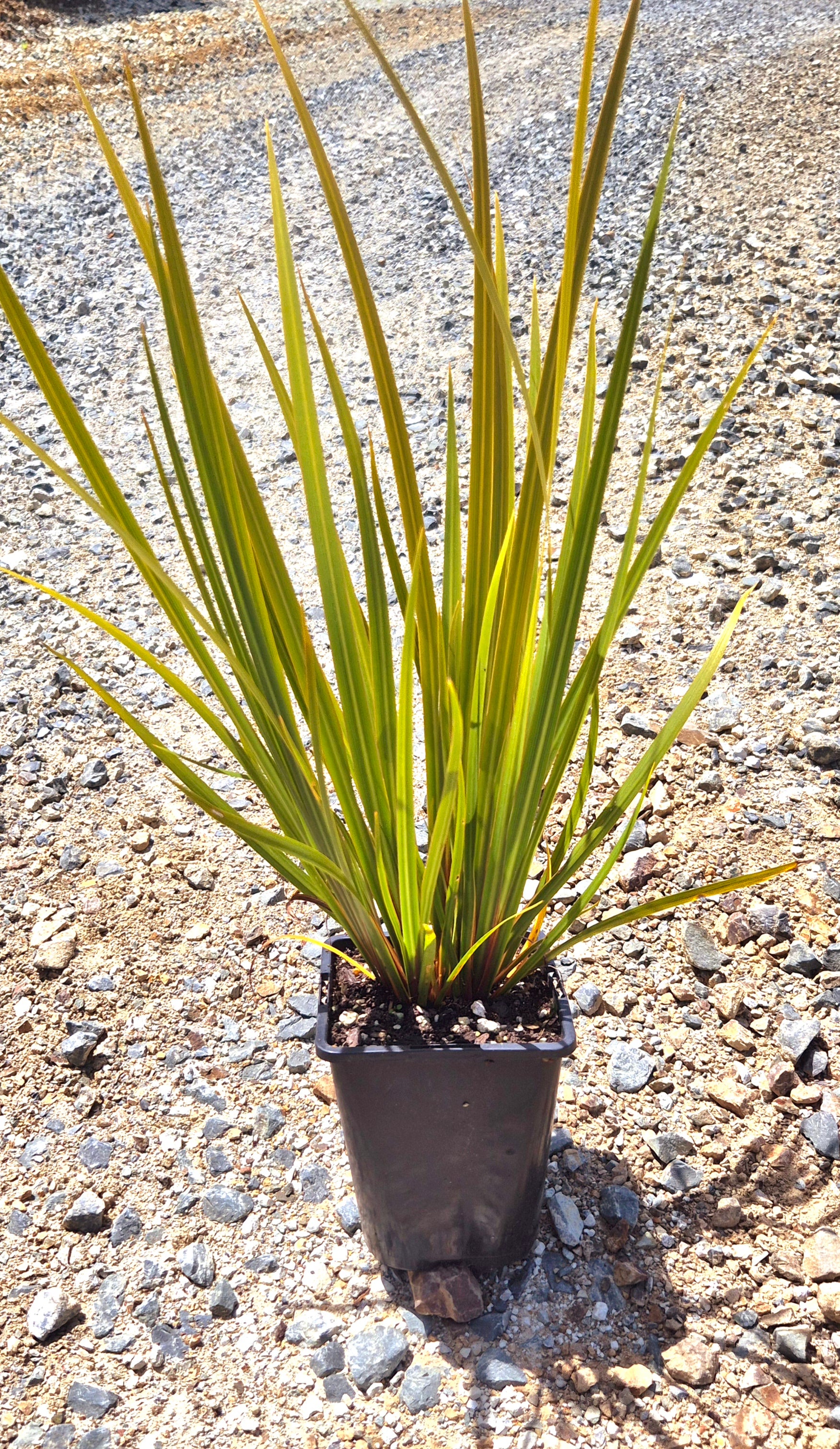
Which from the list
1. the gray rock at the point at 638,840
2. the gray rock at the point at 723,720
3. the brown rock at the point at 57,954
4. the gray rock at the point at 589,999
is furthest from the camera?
the gray rock at the point at 723,720

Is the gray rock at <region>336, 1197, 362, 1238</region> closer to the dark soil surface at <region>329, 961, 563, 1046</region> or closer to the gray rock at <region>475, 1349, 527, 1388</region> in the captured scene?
the gray rock at <region>475, 1349, 527, 1388</region>

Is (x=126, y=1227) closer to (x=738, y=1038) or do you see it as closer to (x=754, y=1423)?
(x=754, y=1423)

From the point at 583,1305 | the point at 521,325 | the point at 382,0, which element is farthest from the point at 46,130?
the point at 583,1305

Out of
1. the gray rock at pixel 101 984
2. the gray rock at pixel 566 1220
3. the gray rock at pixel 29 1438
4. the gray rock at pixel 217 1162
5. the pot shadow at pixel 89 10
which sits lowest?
the gray rock at pixel 29 1438

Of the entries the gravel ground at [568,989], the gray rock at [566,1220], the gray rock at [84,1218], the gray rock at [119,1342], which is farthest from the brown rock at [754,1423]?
the gray rock at [84,1218]

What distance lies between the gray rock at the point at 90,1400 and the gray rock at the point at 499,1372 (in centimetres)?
41

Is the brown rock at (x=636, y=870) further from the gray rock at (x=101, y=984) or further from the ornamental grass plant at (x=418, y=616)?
the gray rock at (x=101, y=984)

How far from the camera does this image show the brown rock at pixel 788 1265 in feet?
3.79

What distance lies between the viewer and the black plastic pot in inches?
37.4

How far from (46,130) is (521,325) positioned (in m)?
3.58

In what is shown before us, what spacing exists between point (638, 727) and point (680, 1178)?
84 centimetres

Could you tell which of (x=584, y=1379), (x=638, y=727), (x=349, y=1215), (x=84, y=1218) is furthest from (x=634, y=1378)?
(x=638, y=727)

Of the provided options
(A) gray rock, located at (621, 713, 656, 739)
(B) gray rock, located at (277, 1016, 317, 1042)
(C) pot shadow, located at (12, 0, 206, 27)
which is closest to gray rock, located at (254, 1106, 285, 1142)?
(B) gray rock, located at (277, 1016, 317, 1042)

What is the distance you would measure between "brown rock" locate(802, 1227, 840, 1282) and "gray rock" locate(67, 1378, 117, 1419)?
80 cm
